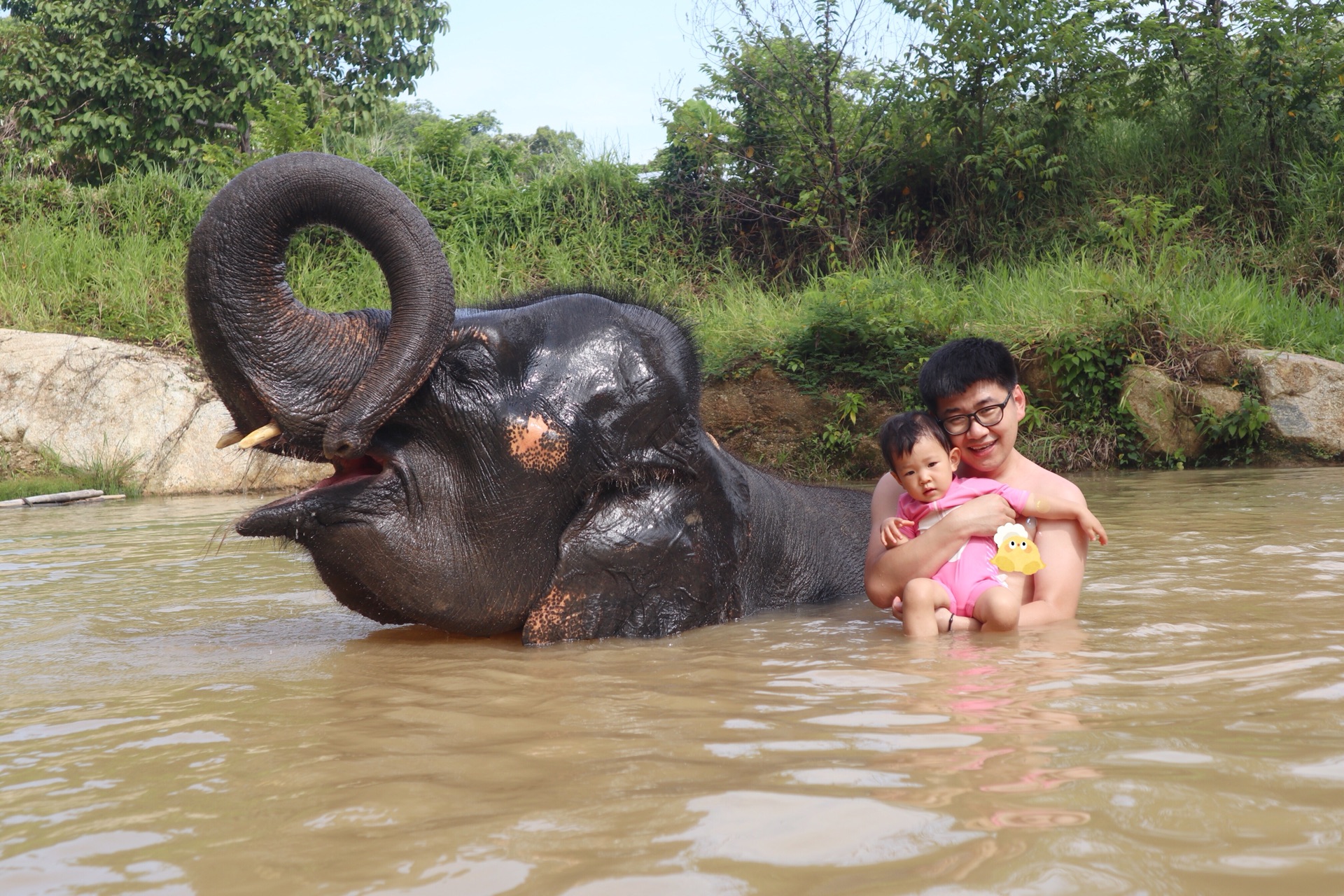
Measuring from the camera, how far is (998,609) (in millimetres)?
3410

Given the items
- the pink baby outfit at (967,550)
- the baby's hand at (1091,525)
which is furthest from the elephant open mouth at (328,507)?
the baby's hand at (1091,525)

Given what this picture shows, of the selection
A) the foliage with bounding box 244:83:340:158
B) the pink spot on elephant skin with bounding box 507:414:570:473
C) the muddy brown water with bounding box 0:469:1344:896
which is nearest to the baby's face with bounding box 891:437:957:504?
the muddy brown water with bounding box 0:469:1344:896

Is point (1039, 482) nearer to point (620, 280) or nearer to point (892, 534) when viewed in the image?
point (892, 534)

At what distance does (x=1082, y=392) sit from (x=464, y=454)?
26.5ft

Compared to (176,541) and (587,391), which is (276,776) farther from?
(176,541)

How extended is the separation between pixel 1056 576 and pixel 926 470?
514 mm

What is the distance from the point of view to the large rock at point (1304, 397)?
31.1ft

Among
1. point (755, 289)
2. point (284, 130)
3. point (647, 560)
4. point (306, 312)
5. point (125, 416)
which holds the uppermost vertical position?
point (284, 130)

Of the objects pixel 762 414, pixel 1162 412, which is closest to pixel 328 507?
pixel 762 414

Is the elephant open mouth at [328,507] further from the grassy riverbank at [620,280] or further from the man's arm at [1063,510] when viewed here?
the grassy riverbank at [620,280]

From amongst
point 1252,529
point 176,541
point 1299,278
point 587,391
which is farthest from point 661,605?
point 1299,278

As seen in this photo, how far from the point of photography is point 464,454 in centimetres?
326

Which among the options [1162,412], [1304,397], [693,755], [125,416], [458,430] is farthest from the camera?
[125,416]

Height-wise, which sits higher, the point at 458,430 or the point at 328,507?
the point at 458,430
